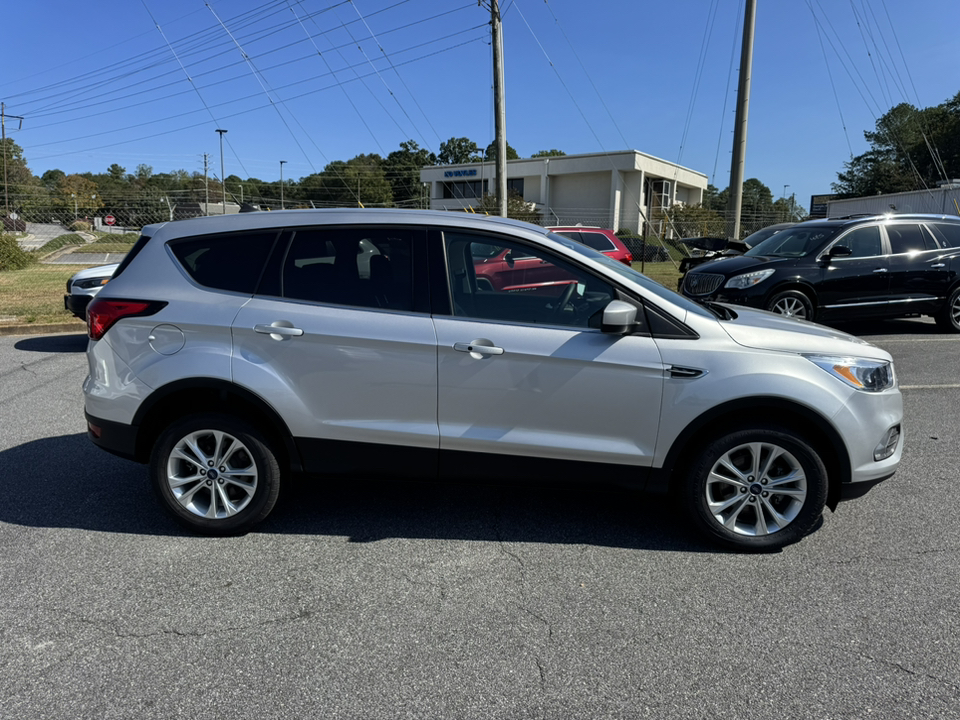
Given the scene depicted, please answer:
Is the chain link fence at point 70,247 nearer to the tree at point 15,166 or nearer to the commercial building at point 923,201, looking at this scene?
the commercial building at point 923,201

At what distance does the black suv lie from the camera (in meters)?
10.3

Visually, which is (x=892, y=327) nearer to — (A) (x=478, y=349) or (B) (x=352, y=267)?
(A) (x=478, y=349)

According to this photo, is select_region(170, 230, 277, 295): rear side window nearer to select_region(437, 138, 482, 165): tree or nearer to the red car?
the red car

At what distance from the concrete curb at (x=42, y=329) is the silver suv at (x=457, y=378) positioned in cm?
846

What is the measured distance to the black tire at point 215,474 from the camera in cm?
394

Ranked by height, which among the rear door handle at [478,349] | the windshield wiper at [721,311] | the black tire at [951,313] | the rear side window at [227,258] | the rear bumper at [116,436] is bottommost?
the rear bumper at [116,436]

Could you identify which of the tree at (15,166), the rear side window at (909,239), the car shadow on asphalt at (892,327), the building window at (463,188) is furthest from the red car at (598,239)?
the tree at (15,166)

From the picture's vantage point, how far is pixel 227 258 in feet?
13.3

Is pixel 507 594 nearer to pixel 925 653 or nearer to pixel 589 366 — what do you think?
pixel 589 366

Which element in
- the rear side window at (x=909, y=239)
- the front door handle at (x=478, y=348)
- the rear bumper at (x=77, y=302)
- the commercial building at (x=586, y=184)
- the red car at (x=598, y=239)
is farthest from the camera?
the commercial building at (x=586, y=184)

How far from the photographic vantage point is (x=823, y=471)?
12.4ft

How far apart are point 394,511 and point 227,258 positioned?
70.4 inches

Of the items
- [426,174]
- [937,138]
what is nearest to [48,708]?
[426,174]

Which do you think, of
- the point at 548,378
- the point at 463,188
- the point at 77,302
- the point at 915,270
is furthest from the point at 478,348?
the point at 463,188
